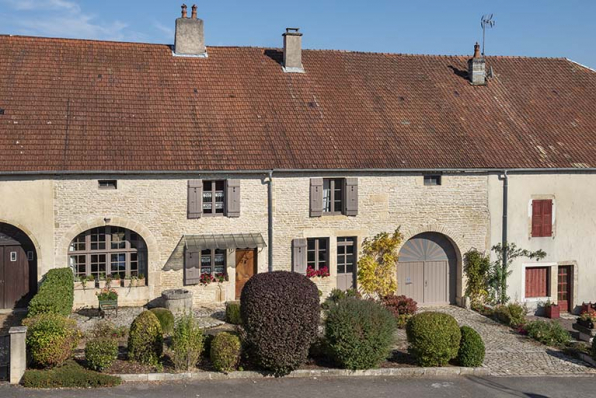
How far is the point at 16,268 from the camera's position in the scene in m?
19.3

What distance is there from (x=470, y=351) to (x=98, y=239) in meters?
10.8

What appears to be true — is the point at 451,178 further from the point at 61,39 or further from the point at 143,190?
the point at 61,39

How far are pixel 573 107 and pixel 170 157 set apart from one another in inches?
597

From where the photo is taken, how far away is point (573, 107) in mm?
25234

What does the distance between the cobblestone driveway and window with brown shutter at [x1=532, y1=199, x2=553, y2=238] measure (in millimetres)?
3929

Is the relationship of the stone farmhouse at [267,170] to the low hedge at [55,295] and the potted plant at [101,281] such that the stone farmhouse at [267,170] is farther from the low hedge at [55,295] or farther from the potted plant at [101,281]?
the low hedge at [55,295]

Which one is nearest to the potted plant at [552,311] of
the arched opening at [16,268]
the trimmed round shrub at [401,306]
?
the trimmed round shrub at [401,306]

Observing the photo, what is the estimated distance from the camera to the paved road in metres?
13.6

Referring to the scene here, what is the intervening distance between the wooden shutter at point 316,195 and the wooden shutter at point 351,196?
81 centimetres

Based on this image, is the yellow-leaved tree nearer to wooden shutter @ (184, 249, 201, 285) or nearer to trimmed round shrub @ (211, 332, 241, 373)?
wooden shutter @ (184, 249, 201, 285)

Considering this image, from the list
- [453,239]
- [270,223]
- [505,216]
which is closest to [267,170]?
[270,223]

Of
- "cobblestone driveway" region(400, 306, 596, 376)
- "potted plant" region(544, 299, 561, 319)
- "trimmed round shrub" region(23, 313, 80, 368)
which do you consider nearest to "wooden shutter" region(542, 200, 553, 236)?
"potted plant" region(544, 299, 561, 319)

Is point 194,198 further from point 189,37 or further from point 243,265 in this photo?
point 189,37

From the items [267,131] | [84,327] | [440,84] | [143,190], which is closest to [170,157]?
[143,190]
